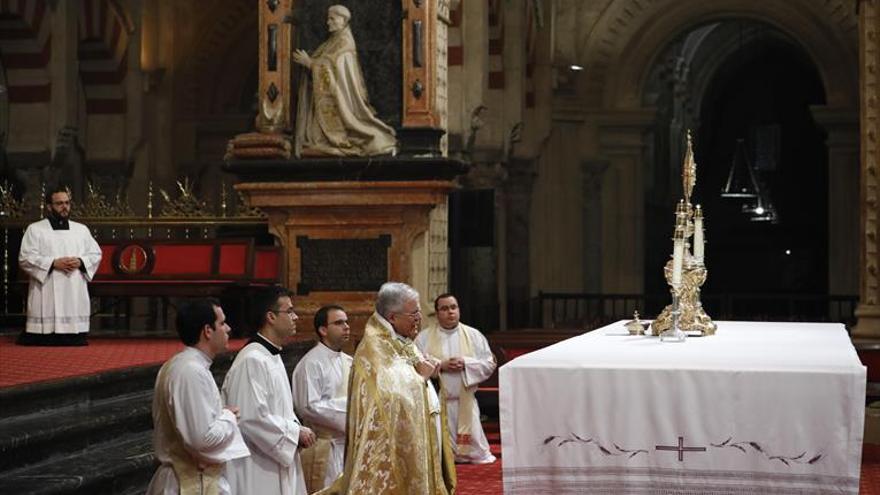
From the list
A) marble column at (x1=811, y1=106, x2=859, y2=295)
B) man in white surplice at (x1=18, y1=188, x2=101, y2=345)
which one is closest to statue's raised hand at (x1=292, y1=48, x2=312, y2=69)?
man in white surplice at (x1=18, y1=188, x2=101, y2=345)

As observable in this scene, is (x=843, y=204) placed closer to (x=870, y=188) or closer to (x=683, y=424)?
(x=870, y=188)

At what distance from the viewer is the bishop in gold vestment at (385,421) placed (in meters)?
6.82

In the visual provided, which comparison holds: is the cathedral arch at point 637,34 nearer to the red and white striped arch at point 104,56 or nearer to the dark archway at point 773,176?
the red and white striped arch at point 104,56

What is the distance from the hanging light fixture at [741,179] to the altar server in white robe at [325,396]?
16.7m

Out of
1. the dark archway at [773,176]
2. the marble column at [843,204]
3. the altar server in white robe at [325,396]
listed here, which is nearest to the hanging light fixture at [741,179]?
the dark archway at [773,176]

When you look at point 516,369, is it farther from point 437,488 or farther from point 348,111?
point 348,111

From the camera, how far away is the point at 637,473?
6.26m

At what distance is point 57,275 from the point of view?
12.1m

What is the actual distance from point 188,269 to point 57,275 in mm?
1722

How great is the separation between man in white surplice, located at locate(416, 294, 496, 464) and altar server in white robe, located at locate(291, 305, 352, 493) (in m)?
2.88

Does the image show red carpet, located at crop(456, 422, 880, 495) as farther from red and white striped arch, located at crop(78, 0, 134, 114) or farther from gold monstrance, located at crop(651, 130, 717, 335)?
red and white striped arch, located at crop(78, 0, 134, 114)

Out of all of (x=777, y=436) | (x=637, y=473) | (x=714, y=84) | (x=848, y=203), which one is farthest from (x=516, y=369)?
(x=714, y=84)

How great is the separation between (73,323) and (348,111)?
2.85 metres

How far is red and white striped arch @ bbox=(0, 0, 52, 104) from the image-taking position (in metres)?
17.4
